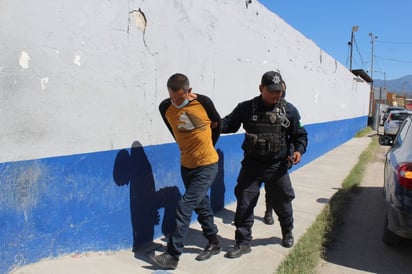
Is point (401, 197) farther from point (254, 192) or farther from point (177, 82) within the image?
point (177, 82)

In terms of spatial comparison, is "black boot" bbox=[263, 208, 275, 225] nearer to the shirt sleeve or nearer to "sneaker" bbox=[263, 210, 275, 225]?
"sneaker" bbox=[263, 210, 275, 225]

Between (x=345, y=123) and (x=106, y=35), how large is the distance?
586 inches

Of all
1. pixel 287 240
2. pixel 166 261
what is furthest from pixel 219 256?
pixel 287 240

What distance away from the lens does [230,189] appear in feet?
18.9

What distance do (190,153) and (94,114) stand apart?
894 millimetres

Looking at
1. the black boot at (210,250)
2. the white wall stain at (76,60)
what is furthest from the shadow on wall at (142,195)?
the white wall stain at (76,60)

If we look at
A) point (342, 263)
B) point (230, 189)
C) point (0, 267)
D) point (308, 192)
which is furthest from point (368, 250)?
point (0, 267)

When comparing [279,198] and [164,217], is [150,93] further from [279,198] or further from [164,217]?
[279,198]

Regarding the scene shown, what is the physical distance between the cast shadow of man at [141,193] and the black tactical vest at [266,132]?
1019 millimetres

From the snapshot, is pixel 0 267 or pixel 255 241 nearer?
pixel 0 267

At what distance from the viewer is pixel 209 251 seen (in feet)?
12.3

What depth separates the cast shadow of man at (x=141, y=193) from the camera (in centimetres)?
359

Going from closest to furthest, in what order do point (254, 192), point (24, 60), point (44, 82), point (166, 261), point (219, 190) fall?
1. point (24, 60)
2. point (44, 82)
3. point (166, 261)
4. point (254, 192)
5. point (219, 190)

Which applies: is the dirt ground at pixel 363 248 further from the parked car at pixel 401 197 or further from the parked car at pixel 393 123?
the parked car at pixel 393 123
